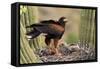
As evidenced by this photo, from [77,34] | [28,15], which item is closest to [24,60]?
[28,15]

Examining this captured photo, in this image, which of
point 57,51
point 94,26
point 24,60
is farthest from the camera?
point 94,26

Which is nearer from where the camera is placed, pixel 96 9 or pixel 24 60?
pixel 24 60

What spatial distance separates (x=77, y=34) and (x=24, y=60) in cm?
62

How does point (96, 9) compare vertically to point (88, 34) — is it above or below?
above

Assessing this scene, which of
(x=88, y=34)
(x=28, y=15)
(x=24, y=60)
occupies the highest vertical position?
(x=28, y=15)

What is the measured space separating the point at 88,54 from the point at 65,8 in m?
0.53

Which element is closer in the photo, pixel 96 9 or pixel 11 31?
pixel 11 31

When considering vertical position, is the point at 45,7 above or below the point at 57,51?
above

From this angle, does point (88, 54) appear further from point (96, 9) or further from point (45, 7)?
point (45, 7)

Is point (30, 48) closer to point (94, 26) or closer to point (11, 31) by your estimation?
point (11, 31)

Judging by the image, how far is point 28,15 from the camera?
2.20 metres

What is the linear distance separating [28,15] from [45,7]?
0.19 meters

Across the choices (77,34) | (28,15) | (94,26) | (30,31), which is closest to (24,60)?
(30,31)

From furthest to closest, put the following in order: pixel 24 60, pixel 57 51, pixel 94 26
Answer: pixel 94 26 < pixel 57 51 < pixel 24 60
